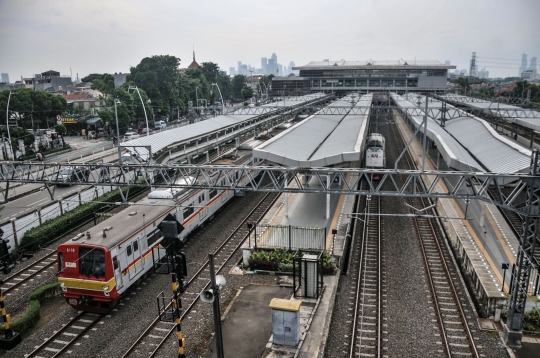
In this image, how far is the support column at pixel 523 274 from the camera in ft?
33.7

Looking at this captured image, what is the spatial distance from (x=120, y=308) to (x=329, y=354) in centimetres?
673

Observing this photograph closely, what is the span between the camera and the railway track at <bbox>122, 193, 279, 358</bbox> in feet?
35.6

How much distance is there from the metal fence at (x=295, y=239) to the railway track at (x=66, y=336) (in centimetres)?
631

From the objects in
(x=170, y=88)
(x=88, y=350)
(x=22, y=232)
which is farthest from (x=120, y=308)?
(x=170, y=88)

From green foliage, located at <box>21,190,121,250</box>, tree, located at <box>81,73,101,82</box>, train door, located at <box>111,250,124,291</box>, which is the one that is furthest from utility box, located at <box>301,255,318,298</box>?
tree, located at <box>81,73,101,82</box>

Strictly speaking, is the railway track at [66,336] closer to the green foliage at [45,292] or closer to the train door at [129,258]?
the train door at [129,258]

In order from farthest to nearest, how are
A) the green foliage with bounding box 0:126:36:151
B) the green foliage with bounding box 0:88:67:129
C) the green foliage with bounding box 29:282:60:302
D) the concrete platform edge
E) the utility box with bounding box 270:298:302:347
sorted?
the green foliage with bounding box 0:88:67:129 → the green foliage with bounding box 0:126:36:151 → the green foliage with bounding box 29:282:60:302 → the concrete platform edge → the utility box with bounding box 270:298:302:347

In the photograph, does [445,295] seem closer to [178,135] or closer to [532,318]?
[532,318]

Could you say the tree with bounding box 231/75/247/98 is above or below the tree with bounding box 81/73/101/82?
below

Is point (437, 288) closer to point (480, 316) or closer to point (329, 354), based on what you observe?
point (480, 316)

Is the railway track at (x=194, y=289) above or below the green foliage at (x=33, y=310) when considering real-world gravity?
below

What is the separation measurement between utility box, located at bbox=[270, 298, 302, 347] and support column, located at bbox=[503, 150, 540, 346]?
5.68 metres

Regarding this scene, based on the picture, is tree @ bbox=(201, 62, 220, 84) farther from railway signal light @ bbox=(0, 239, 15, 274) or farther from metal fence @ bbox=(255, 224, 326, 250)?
railway signal light @ bbox=(0, 239, 15, 274)

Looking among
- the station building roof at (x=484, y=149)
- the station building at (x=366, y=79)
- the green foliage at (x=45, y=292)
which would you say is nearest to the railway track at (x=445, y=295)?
the station building roof at (x=484, y=149)
